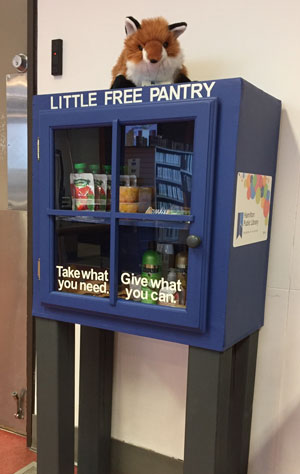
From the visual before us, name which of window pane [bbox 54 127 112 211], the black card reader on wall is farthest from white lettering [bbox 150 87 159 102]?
the black card reader on wall

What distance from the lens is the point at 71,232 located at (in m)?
1.46

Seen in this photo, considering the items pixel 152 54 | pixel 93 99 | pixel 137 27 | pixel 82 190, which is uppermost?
pixel 137 27

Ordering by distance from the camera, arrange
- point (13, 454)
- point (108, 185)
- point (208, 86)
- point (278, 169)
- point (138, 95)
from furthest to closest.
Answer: point (13, 454)
point (278, 169)
point (108, 185)
point (138, 95)
point (208, 86)

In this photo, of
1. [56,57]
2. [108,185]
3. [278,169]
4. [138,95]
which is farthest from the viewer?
[56,57]

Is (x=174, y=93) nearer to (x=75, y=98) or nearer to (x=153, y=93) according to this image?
(x=153, y=93)

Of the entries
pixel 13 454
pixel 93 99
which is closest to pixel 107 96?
pixel 93 99

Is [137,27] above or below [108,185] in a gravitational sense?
above

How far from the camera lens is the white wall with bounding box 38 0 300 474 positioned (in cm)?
146

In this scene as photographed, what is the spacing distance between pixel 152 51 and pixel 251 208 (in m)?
0.57

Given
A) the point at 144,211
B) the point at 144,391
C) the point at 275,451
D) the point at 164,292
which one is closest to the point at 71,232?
the point at 144,211

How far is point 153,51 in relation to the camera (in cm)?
135

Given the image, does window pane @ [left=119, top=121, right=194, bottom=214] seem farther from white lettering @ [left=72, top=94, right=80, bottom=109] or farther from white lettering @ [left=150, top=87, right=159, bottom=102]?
white lettering @ [left=72, top=94, right=80, bottom=109]

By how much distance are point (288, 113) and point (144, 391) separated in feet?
4.08

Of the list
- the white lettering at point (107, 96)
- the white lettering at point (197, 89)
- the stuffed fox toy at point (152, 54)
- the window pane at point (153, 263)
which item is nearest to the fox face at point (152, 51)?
the stuffed fox toy at point (152, 54)
